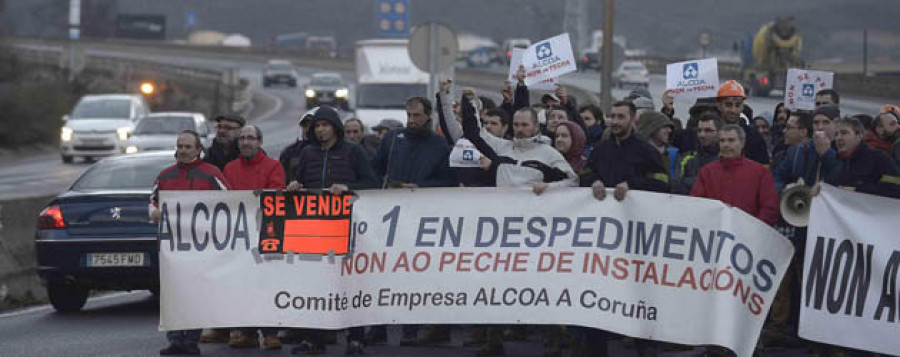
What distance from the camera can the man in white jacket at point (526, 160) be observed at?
1069cm

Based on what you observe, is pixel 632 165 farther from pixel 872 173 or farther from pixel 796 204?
pixel 872 173

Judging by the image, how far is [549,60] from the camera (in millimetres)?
15039

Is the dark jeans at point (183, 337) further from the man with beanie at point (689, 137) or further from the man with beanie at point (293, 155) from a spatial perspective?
the man with beanie at point (689, 137)

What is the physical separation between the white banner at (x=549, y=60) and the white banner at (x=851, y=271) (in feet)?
16.7

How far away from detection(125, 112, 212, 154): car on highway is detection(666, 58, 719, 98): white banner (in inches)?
647

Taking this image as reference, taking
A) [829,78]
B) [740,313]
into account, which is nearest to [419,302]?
[740,313]

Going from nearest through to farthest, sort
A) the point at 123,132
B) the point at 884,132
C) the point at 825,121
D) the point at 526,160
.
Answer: the point at 526,160 < the point at 825,121 < the point at 884,132 < the point at 123,132

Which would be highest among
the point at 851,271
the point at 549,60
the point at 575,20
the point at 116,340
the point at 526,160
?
the point at 575,20

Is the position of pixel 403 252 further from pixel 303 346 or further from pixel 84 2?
pixel 84 2

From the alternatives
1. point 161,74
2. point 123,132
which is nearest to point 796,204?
point 123,132

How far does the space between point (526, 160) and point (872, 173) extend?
2170 millimetres

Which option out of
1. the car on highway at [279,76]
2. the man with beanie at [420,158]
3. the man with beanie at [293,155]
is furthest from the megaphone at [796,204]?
the car on highway at [279,76]

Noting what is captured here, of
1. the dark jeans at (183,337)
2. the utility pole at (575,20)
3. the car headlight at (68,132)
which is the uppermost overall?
the utility pole at (575,20)

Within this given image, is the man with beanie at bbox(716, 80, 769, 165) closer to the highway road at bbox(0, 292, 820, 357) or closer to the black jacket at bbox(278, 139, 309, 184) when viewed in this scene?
the highway road at bbox(0, 292, 820, 357)
